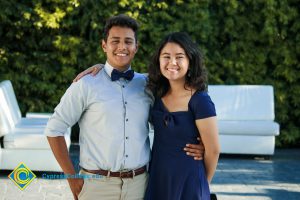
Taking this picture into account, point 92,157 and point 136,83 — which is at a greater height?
point 136,83

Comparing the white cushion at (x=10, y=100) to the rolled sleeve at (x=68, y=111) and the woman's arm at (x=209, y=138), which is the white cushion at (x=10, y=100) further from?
the woman's arm at (x=209, y=138)

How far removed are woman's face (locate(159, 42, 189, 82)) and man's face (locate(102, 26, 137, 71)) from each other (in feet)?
0.58

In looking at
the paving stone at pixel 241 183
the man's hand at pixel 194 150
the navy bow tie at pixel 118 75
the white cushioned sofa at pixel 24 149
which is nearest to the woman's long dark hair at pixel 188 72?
the navy bow tie at pixel 118 75

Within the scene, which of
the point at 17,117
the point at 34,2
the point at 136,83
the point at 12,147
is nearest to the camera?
the point at 136,83

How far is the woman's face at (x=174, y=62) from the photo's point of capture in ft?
8.26

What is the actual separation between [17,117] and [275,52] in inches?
155

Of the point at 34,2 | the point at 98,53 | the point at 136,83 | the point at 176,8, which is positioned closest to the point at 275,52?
the point at 176,8

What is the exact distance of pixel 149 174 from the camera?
2584 mm

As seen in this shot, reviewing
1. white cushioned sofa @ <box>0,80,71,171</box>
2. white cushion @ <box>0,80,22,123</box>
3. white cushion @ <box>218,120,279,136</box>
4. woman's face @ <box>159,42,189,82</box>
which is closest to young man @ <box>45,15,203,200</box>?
woman's face @ <box>159,42,189,82</box>

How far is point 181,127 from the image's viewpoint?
8.13 feet

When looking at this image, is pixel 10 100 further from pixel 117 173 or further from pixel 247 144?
pixel 117 173

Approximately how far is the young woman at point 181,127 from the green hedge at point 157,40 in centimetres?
528

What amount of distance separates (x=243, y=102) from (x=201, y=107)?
517 cm

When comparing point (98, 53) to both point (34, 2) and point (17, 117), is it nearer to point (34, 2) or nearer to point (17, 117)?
point (34, 2)
